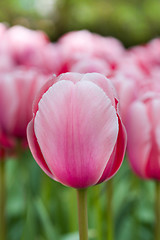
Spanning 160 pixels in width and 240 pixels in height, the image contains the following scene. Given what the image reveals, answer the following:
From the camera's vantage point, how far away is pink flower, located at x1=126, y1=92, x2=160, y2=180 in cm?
79

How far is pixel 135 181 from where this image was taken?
1.35 meters

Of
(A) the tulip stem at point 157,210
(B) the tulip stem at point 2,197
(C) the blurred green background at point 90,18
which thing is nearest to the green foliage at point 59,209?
(B) the tulip stem at point 2,197

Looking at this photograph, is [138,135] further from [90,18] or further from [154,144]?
[90,18]

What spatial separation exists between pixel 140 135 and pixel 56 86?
22 cm

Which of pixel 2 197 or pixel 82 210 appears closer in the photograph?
pixel 82 210

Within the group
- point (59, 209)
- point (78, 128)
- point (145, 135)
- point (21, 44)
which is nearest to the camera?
point (78, 128)

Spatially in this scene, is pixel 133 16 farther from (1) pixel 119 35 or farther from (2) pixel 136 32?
(1) pixel 119 35

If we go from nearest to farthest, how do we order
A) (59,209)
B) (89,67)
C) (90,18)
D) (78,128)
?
(78,128), (89,67), (59,209), (90,18)

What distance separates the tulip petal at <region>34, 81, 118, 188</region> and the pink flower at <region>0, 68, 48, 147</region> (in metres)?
0.36

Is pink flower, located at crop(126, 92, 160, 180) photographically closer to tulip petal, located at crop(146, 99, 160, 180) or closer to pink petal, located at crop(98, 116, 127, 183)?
tulip petal, located at crop(146, 99, 160, 180)

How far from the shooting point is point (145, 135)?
794 mm

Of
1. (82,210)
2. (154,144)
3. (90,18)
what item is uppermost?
(90,18)

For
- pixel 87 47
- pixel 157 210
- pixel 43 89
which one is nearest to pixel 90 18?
pixel 87 47

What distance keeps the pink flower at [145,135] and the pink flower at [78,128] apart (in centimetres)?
15
